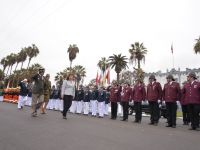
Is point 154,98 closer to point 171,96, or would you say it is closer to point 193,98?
point 171,96

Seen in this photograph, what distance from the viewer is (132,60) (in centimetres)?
6356

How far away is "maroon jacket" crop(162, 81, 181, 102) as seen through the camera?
12464 millimetres

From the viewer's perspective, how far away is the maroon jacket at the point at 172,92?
12464 mm

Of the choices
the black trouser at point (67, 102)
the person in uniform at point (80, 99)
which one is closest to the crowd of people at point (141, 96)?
the black trouser at point (67, 102)

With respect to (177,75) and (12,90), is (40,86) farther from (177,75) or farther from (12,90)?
(177,75)

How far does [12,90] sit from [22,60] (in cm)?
6394

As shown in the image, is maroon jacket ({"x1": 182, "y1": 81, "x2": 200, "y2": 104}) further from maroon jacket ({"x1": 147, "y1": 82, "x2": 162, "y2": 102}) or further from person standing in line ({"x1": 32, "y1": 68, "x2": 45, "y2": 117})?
person standing in line ({"x1": 32, "y1": 68, "x2": 45, "y2": 117})

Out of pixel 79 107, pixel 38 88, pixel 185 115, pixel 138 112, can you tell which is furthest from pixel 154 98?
pixel 79 107

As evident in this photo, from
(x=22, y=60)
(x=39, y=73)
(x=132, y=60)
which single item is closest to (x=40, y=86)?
(x=39, y=73)

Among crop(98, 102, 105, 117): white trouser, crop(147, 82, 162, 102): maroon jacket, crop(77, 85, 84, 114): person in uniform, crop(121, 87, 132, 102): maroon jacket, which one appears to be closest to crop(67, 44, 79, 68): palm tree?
crop(77, 85, 84, 114): person in uniform

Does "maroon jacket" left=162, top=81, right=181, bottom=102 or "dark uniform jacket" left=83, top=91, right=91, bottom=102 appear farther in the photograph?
"dark uniform jacket" left=83, top=91, right=91, bottom=102

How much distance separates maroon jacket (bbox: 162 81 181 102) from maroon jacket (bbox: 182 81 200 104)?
457mm

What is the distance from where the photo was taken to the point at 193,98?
38.2ft

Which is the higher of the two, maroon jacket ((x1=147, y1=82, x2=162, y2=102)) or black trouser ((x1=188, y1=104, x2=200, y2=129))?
maroon jacket ((x1=147, y1=82, x2=162, y2=102))
